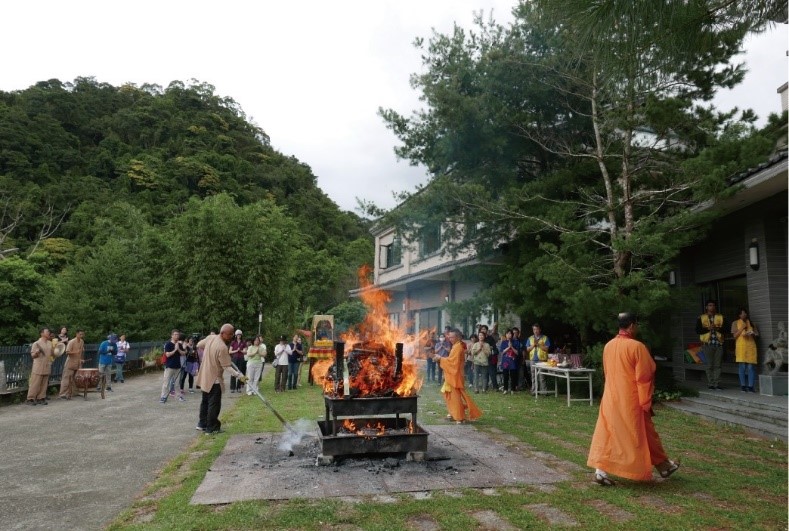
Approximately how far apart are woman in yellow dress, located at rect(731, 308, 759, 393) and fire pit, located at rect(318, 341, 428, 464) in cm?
776

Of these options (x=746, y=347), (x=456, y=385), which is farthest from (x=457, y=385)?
(x=746, y=347)

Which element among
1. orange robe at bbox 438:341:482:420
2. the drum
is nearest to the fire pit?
orange robe at bbox 438:341:482:420

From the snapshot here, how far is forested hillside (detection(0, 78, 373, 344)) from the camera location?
28375 millimetres

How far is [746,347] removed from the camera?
1178 cm

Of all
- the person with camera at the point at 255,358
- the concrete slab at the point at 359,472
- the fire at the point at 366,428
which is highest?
the person with camera at the point at 255,358

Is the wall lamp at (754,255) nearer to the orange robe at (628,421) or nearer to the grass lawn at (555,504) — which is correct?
the grass lawn at (555,504)

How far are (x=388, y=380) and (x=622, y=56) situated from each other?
514 centimetres

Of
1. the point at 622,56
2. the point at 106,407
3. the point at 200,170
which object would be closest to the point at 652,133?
the point at 622,56

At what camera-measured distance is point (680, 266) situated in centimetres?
1582

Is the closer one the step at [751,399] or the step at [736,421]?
the step at [736,421]

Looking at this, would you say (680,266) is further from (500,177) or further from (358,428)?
(358,428)

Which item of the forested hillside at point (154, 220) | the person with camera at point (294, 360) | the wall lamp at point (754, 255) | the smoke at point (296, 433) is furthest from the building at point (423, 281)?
the wall lamp at point (754, 255)

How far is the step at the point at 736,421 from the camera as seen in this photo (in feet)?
29.4

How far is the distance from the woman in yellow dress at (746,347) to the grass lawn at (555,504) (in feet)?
11.9
